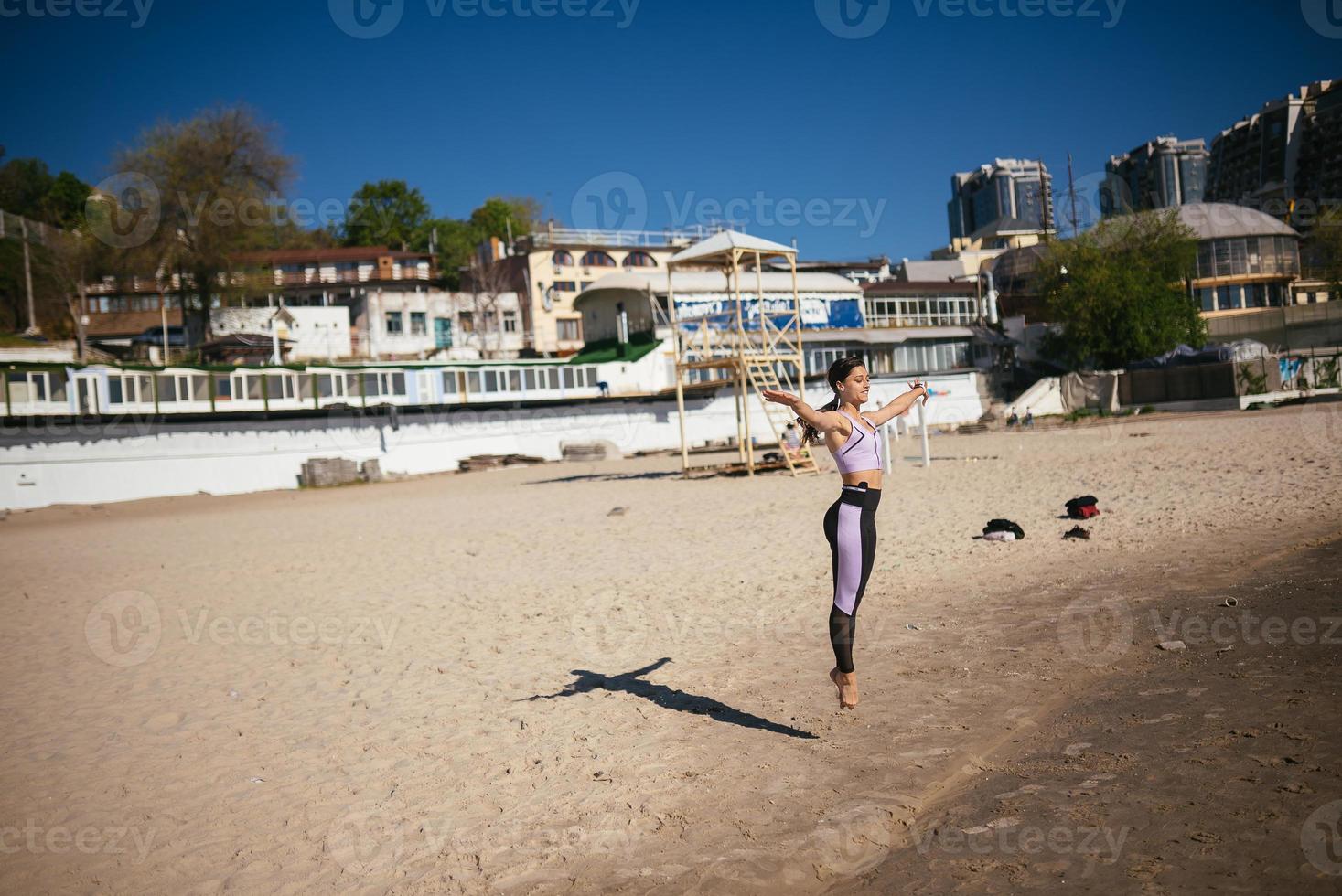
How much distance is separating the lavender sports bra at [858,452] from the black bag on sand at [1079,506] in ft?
28.0

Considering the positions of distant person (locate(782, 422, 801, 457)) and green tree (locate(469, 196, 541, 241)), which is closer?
distant person (locate(782, 422, 801, 457))

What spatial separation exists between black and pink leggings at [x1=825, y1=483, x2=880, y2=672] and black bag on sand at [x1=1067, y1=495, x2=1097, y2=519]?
336 inches

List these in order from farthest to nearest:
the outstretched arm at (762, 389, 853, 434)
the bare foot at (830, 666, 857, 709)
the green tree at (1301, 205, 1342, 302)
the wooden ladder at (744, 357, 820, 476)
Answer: the green tree at (1301, 205, 1342, 302), the wooden ladder at (744, 357, 820, 476), the bare foot at (830, 666, 857, 709), the outstretched arm at (762, 389, 853, 434)

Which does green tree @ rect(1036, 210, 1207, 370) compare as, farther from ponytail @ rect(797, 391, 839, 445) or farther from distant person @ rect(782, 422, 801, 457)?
ponytail @ rect(797, 391, 839, 445)

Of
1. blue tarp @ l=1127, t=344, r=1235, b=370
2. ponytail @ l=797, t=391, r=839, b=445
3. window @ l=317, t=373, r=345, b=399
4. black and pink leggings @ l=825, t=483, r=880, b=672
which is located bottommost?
black and pink leggings @ l=825, t=483, r=880, b=672

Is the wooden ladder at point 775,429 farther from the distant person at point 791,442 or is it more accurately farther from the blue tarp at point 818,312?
the blue tarp at point 818,312

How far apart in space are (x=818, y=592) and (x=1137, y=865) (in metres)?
6.17

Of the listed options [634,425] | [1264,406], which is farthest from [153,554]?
[1264,406]

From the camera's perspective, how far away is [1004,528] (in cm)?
1180

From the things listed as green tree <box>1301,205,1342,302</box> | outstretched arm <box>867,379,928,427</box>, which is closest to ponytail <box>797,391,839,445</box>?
outstretched arm <box>867,379,928,427</box>

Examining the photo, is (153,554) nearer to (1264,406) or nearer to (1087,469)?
(1087,469)

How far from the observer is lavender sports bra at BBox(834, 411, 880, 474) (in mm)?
5367

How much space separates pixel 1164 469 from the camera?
16984 mm

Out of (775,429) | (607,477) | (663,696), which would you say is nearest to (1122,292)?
(775,429)
